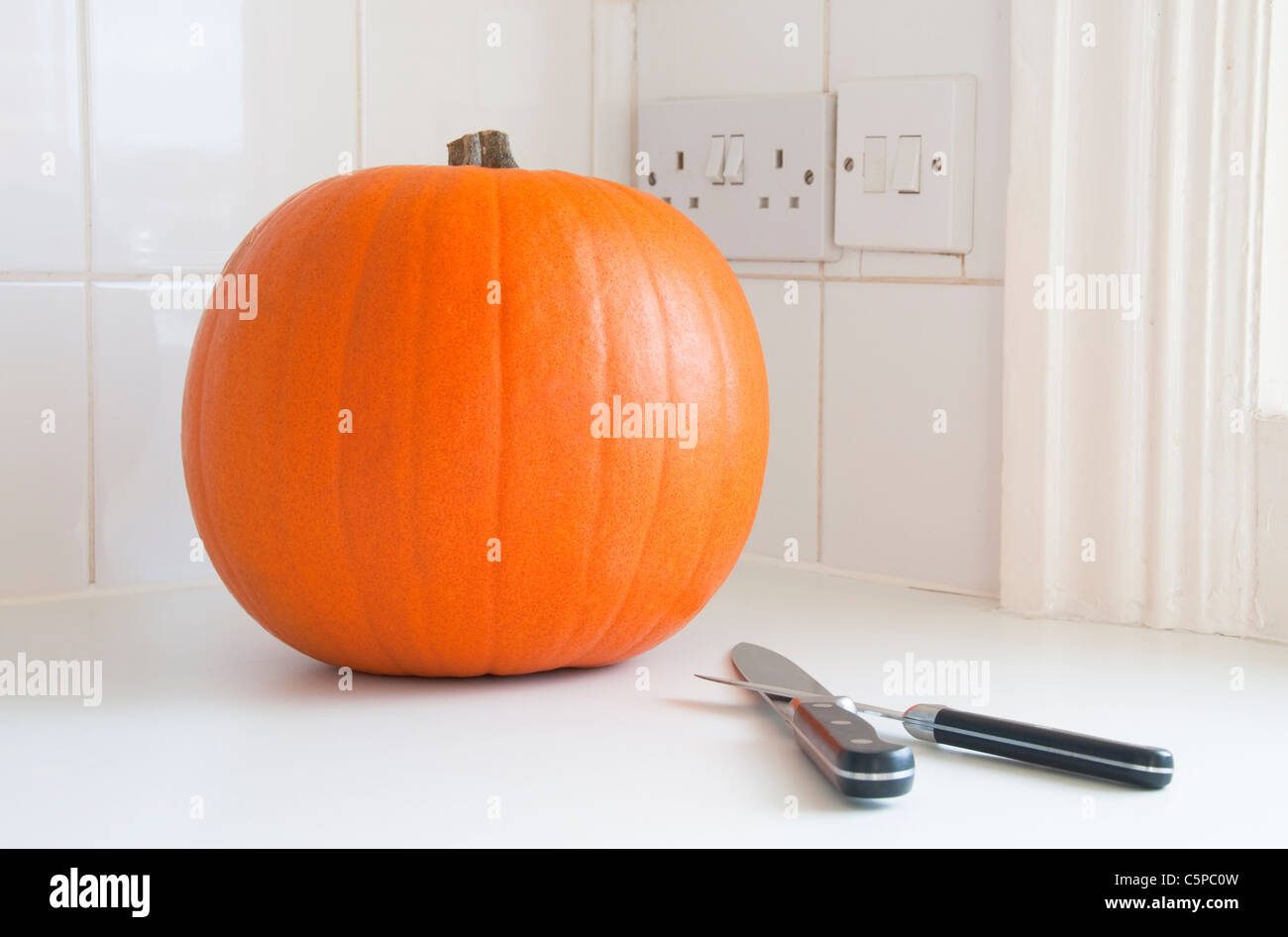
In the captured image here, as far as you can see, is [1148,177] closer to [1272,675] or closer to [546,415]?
[1272,675]

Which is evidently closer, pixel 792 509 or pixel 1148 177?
pixel 1148 177

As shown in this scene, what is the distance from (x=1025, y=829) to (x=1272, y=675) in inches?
12.5

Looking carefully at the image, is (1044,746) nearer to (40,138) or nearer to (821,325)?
(821,325)

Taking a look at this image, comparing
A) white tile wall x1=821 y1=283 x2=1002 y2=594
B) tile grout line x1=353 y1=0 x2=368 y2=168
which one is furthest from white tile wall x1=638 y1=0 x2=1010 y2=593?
tile grout line x1=353 y1=0 x2=368 y2=168

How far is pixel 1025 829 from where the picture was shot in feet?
1.85

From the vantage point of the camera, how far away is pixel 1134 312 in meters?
0.89

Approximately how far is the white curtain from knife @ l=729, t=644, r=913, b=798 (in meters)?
0.29

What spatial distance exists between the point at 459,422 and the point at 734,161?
0.49m

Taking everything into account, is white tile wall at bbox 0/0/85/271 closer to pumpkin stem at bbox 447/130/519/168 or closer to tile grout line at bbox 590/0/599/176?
pumpkin stem at bbox 447/130/519/168

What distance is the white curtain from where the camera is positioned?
85cm

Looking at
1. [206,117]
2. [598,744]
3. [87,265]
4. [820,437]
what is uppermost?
[206,117]

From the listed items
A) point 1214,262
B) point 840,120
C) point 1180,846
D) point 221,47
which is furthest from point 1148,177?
point 221,47

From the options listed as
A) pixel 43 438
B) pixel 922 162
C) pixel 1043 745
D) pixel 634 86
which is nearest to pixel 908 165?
pixel 922 162

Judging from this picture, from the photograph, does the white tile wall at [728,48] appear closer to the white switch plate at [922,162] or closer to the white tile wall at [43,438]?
the white switch plate at [922,162]
